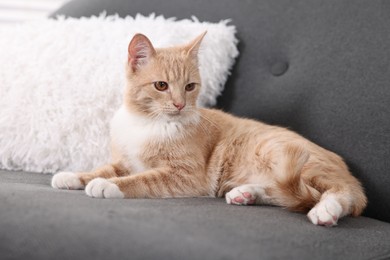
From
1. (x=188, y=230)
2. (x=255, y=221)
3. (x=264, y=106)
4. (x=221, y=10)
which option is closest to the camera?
(x=188, y=230)

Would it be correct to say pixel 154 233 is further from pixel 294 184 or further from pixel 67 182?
pixel 67 182

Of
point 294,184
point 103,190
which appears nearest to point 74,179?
point 103,190

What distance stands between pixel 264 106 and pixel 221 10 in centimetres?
47

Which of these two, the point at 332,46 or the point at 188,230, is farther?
the point at 332,46

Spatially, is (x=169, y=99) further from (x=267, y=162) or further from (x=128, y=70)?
(x=267, y=162)

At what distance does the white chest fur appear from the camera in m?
1.44

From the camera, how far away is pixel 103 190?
1190 millimetres

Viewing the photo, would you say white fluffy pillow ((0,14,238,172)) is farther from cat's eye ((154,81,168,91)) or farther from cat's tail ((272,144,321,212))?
cat's tail ((272,144,321,212))

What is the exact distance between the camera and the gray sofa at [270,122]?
2.95ft

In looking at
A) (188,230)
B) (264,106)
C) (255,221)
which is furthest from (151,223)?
(264,106)

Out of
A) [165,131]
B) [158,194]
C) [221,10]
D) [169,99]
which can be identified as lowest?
[158,194]

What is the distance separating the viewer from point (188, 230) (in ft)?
2.96

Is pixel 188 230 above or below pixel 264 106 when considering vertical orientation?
below

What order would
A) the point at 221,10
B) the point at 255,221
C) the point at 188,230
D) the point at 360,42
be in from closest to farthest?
the point at 188,230 → the point at 255,221 → the point at 360,42 → the point at 221,10
